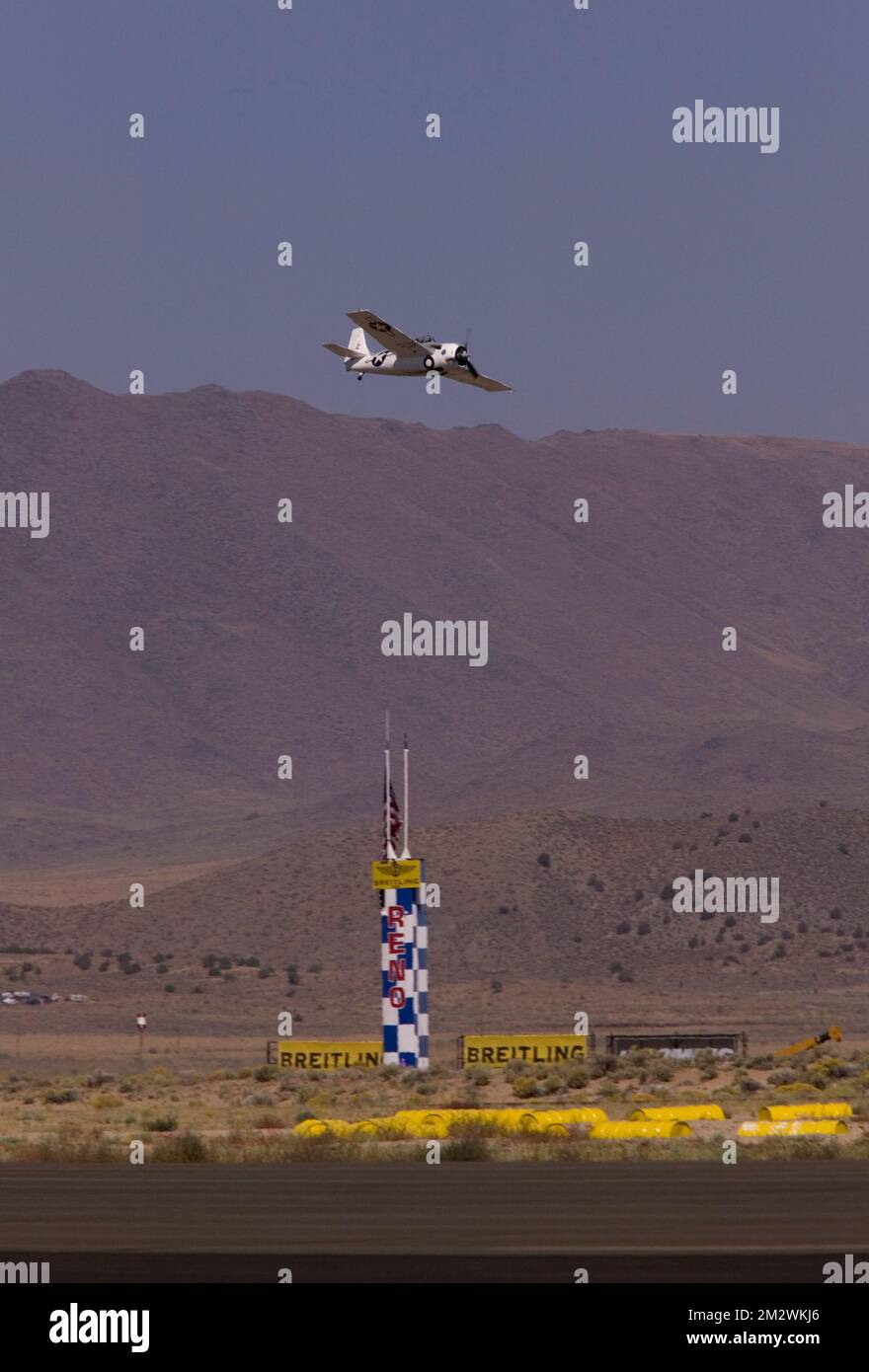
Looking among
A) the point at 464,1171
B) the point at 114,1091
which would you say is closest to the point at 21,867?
the point at 114,1091

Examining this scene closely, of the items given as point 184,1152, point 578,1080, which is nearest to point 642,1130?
point 184,1152

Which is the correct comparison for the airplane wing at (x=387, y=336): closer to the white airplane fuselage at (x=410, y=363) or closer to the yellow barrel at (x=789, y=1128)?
the white airplane fuselage at (x=410, y=363)

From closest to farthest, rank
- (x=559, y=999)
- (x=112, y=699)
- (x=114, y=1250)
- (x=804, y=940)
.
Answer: (x=114, y=1250), (x=559, y=999), (x=804, y=940), (x=112, y=699)

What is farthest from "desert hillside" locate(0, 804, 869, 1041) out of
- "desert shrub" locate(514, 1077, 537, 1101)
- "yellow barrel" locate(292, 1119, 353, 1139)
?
"yellow barrel" locate(292, 1119, 353, 1139)

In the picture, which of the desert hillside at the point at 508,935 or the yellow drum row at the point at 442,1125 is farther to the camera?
the desert hillside at the point at 508,935

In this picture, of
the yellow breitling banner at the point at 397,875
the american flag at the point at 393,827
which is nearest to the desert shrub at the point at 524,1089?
the yellow breitling banner at the point at 397,875

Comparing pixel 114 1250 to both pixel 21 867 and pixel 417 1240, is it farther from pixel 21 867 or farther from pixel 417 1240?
pixel 21 867
